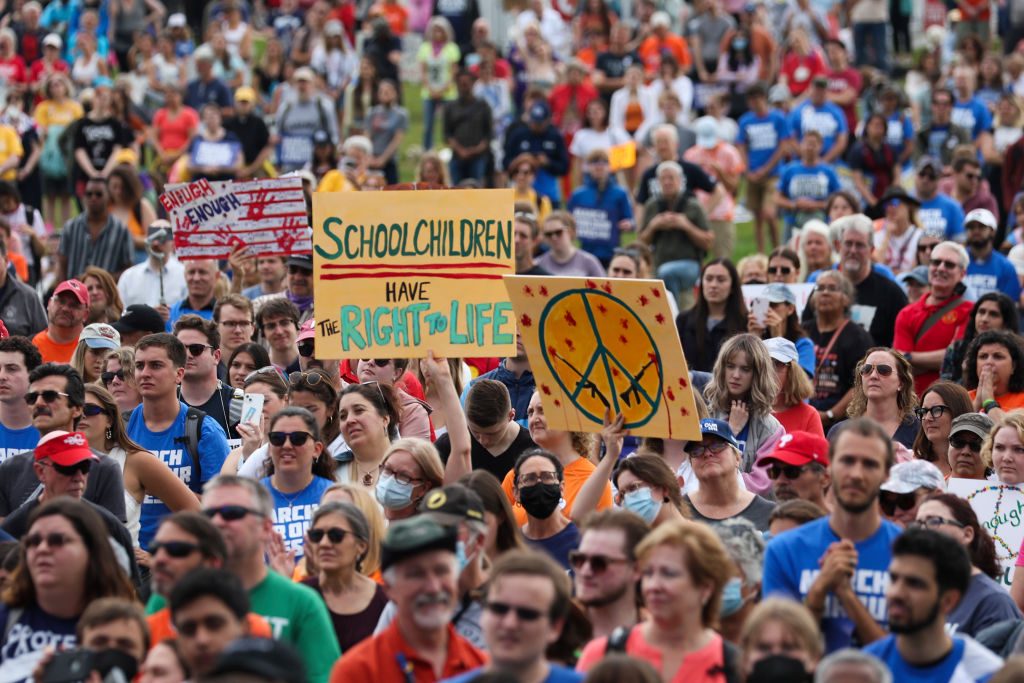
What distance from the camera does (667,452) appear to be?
33.2ft

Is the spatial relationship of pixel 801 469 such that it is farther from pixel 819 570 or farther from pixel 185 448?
pixel 185 448

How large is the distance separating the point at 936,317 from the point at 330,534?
6.72m

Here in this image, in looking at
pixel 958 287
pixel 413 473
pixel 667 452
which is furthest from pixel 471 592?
pixel 958 287

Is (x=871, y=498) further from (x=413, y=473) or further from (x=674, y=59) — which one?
(x=674, y=59)

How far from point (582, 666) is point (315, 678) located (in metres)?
0.97

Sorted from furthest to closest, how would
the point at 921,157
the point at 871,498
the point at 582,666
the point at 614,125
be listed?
the point at 614,125 → the point at 921,157 → the point at 871,498 → the point at 582,666

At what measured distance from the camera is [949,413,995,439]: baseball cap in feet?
31.0

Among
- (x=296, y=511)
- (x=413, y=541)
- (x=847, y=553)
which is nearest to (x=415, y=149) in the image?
(x=296, y=511)

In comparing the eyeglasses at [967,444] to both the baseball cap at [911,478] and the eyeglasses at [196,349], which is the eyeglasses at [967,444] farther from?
the eyeglasses at [196,349]

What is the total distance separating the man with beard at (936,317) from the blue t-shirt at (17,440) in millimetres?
5885

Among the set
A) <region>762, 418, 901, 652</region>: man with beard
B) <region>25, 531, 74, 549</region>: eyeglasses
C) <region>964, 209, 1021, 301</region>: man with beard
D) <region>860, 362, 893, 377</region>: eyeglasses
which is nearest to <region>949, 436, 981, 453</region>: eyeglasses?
<region>860, 362, 893, 377</region>: eyeglasses

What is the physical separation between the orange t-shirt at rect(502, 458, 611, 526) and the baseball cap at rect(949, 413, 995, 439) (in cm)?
183

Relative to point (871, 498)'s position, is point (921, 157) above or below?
above

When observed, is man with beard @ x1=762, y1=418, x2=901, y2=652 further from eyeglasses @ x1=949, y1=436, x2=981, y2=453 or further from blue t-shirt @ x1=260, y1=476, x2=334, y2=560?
eyeglasses @ x1=949, y1=436, x2=981, y2=453
